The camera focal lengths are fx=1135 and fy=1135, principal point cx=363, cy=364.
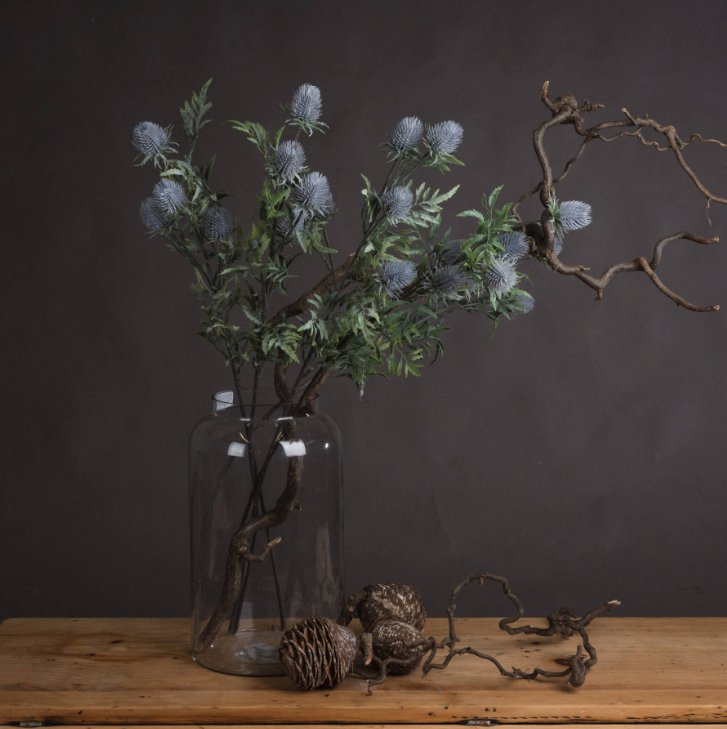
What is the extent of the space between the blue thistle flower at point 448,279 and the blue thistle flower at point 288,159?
219 mm

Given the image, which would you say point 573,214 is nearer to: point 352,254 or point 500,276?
point 500,276

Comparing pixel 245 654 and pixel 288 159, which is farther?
pixel 245 654

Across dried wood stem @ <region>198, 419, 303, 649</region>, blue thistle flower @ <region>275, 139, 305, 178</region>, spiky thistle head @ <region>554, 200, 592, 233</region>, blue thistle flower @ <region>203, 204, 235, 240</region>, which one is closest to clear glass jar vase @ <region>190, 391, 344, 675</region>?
dried wood stem @ <region>198, 419, 303, 649</region>

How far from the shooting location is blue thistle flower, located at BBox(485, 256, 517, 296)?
4.56 feet

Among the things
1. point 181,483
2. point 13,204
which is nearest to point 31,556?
point 181,483

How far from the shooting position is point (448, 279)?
4.68 ft

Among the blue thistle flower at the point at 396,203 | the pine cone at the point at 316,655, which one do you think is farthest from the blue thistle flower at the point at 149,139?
the pine cone at the point at 316,655

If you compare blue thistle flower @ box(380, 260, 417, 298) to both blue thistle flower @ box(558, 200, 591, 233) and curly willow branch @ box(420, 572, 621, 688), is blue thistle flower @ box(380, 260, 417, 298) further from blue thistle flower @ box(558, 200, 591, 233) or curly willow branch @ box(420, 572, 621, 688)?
curly willow branch @ box(420, 572, 621, 688)

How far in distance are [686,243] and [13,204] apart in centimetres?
145

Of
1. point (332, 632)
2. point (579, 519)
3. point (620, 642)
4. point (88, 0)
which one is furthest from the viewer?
point (579, 519)

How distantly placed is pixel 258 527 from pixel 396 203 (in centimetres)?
47

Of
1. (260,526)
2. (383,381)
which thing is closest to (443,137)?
(260,526)

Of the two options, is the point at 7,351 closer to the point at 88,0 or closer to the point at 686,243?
the point at 88,0

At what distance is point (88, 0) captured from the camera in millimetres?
2391
